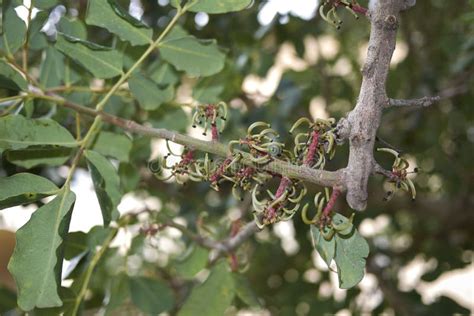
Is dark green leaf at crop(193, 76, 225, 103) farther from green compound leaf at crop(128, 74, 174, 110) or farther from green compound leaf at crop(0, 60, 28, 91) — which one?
green compound leaf at crop(0, 60, 28, 91)

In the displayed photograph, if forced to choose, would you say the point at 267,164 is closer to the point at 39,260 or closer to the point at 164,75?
the point at 39,260

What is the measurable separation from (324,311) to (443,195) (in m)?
0.47

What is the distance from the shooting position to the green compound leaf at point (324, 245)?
66 cm

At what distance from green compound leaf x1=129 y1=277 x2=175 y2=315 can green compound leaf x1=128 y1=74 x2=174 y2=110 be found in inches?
11.6

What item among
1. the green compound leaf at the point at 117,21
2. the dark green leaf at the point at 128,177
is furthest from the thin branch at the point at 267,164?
the dark green leaf at the point at 128,177

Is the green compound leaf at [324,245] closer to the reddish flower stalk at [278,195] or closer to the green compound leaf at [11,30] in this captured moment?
the reddish flower stalk at [278,195]

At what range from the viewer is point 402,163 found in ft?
2.12

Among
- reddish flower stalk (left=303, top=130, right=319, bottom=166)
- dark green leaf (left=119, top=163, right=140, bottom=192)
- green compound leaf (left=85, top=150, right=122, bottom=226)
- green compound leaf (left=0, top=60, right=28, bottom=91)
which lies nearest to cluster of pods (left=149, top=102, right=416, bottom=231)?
reddish flower stalk (left=303, top=130, right=319, bottom=166)

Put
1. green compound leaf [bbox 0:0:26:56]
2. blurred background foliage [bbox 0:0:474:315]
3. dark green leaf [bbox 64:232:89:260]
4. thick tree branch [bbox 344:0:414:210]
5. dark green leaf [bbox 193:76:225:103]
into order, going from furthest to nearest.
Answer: blurred background foliage [bbox 0:0:474:315], dark green leaf [bbox 193:76:225:103], dark green leaf [bbox 64:232:89:260], green compound leaf [bbox 0:0:26:56], thick tree branch [bbox 344:0:414:210]

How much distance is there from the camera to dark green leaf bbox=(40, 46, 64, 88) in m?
0.92

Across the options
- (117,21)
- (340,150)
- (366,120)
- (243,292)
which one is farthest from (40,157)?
(340,150)

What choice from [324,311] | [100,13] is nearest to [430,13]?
[324,311]

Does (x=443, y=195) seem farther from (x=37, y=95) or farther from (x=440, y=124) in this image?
(x=37, y=95)

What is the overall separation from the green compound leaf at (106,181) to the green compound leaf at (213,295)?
17 centimetres
